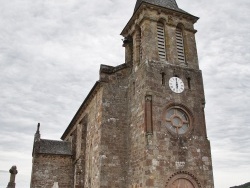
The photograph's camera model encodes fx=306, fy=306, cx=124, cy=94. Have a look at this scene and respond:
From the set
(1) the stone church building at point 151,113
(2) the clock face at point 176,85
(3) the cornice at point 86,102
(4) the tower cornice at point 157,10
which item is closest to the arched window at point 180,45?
(1) the stone church building at point 151,113

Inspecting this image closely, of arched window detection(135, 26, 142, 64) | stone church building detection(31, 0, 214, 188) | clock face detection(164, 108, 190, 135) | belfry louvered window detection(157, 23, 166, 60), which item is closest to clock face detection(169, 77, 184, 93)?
stone church building detection(31, 0, 214, 188)

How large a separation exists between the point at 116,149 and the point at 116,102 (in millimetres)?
2954

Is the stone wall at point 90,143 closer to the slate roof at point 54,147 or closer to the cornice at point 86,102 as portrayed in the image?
the cornice at point 86,102

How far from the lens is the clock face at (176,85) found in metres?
18.2

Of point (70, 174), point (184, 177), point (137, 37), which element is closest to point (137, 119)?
point (184, 177)

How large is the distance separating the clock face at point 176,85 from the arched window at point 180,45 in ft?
5.47

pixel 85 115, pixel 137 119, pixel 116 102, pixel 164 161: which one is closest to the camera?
pixel 164 161

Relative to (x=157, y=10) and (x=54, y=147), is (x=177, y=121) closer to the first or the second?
(x=157, y=10)

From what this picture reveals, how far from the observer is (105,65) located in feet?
64.8

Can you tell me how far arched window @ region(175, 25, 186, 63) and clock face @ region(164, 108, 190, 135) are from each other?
3624 millimetres

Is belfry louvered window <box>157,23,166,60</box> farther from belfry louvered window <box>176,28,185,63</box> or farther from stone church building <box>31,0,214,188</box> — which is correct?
belfry louvered window <box>176,28,185,63</box>

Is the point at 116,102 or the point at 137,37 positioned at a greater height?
the point at 137,37

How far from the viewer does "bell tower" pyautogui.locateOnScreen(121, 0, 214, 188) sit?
1620cm

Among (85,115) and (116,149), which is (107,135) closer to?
(116,149)
